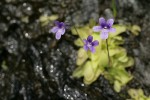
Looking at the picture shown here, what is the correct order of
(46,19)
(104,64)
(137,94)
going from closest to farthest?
1. (137,94)
2. (104,64)
3. (46,19)

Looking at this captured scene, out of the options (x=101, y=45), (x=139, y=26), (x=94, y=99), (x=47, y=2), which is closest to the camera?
(x=94, y=99)

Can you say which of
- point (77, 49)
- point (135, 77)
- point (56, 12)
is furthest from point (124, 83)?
point (56, 12)

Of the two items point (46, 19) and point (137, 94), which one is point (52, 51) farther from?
point (137, 94)

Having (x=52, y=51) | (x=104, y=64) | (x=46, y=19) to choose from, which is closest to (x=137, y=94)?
(x=104, y=64)

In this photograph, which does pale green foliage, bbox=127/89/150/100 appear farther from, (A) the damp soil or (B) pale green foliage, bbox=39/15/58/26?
(B) pale green foliage, bbox=39/15/58/26

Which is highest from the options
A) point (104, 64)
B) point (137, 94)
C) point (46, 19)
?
point (46, 19)

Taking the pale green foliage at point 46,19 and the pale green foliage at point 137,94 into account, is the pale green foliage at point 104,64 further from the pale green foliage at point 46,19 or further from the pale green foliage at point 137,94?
the pale green foliage at point 46,19

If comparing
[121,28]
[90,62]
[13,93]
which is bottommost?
[13,93]

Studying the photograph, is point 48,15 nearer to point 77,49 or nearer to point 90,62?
point 77,49
